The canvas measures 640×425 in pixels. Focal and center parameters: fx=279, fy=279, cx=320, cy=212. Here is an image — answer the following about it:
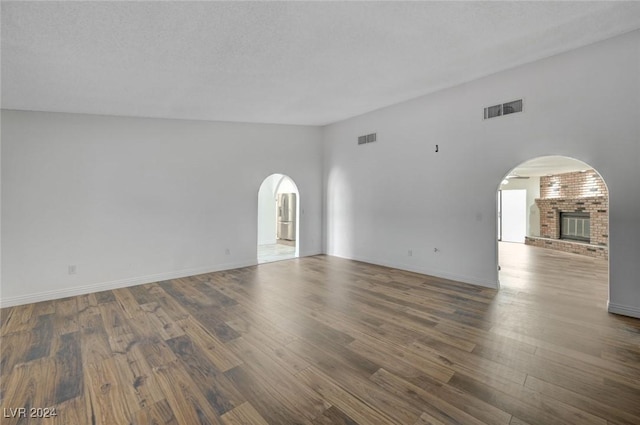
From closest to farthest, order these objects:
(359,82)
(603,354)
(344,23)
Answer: (603,354) < (344,23) < (359,82)

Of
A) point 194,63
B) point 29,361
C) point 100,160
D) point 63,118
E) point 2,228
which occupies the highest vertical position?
point 194,63

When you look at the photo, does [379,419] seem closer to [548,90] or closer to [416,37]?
[416,37]

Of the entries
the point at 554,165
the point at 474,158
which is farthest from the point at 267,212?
the point at 554,165

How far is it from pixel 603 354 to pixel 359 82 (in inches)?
159

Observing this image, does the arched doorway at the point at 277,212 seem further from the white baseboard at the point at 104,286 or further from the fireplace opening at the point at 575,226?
the fireplace opening at the point at 575,226

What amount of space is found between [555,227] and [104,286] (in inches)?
470

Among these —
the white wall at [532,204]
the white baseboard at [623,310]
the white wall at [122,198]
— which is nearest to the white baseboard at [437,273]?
the white baseboard at [623,310]

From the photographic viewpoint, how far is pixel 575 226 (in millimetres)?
8484

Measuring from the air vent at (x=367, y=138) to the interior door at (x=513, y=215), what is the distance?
25.9 ft

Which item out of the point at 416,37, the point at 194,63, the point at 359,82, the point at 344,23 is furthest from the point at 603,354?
the point at 194,63

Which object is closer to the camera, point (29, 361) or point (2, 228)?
point (29, 361)

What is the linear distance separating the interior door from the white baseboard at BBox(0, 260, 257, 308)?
10.3m

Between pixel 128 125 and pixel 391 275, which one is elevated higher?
pixel 128 125

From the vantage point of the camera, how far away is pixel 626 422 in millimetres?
1686
